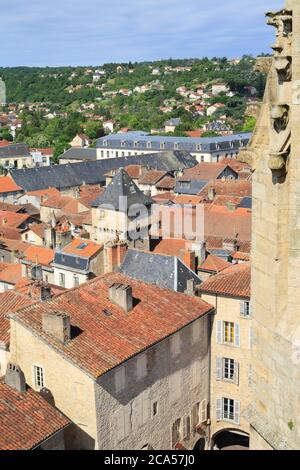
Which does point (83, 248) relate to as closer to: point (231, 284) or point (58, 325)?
point (231, 284)

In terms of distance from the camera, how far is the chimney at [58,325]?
19156 millimetres

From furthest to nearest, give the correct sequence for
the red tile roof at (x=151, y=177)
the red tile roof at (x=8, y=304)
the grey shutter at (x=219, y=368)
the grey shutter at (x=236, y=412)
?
1. the red tile roof at (x=151, y=177)
2. the grey shutter at (x=236, y=412)
3. the grey shutter at (x=219, y=368)
4. the red tile roof at (x=8, y=304)

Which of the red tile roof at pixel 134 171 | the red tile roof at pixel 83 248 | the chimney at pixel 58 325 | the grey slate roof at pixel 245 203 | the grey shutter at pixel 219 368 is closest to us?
the chimney at pixel 58 325

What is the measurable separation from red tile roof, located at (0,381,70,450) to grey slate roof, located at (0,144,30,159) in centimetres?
10403

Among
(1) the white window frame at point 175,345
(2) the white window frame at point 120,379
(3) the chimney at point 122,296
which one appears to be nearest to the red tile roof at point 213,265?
(1) the white window frame at point 175,345

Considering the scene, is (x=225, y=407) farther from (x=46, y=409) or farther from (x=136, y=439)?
(x=46, y=409)

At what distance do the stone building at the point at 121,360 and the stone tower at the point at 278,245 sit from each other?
1186cm

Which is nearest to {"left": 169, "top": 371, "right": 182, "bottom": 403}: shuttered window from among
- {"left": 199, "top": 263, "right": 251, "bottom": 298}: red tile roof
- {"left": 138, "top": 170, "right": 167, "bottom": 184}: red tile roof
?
{"left": 199, "top": 263, "right": 251, "bottom": 298}: red tile roof

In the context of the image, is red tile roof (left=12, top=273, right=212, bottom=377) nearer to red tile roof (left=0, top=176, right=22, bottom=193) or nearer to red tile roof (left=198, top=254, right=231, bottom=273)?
red tile roof (left=198, top=254, right=231, bottom=273)

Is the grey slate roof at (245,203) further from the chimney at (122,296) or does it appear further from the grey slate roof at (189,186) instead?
the chimney at (122,296)

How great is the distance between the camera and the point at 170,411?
22.4 meters

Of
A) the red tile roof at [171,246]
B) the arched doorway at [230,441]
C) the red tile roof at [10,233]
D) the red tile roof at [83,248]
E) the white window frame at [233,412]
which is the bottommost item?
the arched doorway at [230,441]

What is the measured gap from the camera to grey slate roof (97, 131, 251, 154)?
10300 cm

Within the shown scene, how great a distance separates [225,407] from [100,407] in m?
8.86
